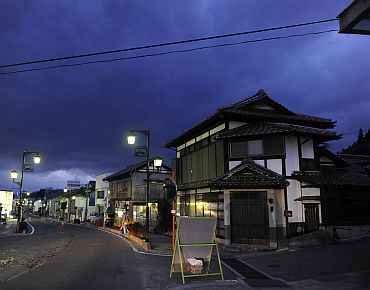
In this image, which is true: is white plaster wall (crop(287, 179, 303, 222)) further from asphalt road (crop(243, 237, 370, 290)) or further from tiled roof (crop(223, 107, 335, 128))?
tiled roof (crop(223, 107, 335, 128))

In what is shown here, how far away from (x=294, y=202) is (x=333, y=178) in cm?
285

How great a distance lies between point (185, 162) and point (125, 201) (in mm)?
25622

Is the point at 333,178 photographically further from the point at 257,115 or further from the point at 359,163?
the point at 359,163

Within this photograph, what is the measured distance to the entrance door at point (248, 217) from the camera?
18594 millimetres

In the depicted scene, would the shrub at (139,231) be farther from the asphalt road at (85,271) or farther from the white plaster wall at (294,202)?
the white plaster wall at (294,202)

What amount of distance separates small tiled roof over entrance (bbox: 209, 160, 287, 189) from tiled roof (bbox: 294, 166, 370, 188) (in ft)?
5.69

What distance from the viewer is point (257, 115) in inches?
843

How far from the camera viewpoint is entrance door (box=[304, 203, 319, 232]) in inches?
765

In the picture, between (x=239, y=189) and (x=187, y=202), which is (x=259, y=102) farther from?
(x=187, y=202)

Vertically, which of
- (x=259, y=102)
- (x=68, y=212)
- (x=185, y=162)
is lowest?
(x=68, y=212)

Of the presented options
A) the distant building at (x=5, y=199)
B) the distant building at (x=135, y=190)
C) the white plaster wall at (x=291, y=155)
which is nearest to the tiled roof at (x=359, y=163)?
the white plaster wall at (x=291, y=155)

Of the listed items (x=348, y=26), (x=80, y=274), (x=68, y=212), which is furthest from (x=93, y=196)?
(x=348, y=26)

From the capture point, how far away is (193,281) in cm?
1015

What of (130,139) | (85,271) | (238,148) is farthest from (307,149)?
(85,271)
